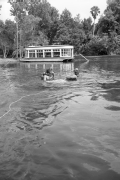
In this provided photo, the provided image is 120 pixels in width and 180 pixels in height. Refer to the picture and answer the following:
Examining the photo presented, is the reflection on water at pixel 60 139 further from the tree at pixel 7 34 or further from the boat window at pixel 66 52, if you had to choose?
the tree at pixel 7 34

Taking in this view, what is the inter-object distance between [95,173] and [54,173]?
878mm

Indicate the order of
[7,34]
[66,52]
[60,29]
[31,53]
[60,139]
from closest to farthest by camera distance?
[60,139], [66,52], [31,53], [7,34], [60,29]

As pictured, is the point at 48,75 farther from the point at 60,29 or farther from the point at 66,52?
the point at 60,29

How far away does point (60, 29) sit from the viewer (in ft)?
237

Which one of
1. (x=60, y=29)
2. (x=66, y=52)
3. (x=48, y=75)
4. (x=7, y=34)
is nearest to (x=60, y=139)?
(x=48, y=75)

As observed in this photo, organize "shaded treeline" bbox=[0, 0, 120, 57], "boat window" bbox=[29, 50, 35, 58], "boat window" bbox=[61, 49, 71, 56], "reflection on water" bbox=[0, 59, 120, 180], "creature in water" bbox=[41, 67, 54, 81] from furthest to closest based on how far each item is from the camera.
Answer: "shaded treeline" bbox=[0, 0, 120, 57] < "boat window" bbox=[29, 50, 35, 58] < "boat window" bbox=[61, 49, 71, 56] < "creature in water" bbox=[41, 67, 54, 81] < "reflection on water" bbox=[0, 59, 120, 180]

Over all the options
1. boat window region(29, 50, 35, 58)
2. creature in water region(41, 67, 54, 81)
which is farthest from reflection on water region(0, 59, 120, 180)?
boat window region(29, 50, 35, 58)

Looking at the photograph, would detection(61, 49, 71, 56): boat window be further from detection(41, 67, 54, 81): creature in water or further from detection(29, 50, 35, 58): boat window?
detection(41, 67, 54, 81): creature in water

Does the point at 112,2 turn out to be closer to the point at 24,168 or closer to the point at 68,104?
the point at 68,104

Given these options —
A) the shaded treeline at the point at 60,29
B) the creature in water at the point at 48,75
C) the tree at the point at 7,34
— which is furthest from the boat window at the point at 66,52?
the creature in water at the point at 48,75

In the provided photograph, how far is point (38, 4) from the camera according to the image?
77.4 meters

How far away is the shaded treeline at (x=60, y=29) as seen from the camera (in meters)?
60.0

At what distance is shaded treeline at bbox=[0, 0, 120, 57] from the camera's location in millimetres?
59969

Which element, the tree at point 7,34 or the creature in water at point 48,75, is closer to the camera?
the creature in water at point 48,75
